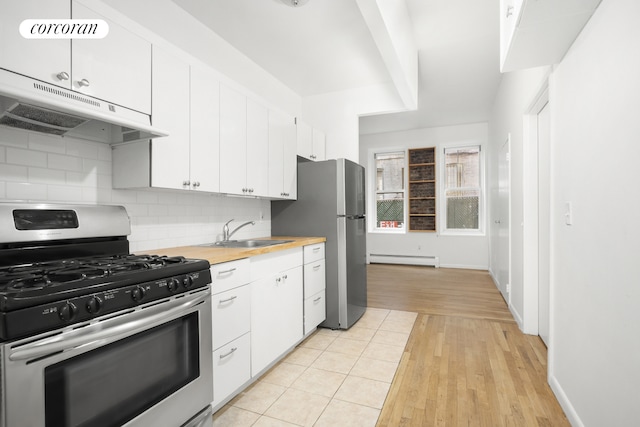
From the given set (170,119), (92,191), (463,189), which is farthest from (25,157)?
(463,189)

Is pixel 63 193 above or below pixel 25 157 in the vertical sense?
below

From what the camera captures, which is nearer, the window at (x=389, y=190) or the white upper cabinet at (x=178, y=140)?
the white upper cabinet at (x=178, y=140)

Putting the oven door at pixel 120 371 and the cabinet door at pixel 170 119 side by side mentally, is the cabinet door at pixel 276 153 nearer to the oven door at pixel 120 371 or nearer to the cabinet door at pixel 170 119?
the cabinet door at pixel 170 119

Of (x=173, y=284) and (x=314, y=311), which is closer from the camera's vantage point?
(x=173, y=284)

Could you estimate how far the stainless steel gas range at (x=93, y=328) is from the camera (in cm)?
94

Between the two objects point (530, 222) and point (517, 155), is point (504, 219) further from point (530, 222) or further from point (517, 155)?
point (530, 222)

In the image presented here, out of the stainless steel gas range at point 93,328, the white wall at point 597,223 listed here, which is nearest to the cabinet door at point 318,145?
the white wall at point 597,223

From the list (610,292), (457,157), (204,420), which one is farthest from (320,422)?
(457,157)

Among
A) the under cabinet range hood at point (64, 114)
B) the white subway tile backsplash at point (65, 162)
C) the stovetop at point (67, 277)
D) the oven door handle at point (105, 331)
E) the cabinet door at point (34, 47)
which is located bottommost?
the oven door handle at point (105, 331)

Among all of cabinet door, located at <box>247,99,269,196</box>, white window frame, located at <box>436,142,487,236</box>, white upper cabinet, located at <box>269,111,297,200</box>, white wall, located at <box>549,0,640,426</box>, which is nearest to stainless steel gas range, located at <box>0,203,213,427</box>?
cabinet door, located at <box>247,99,269,196</box>

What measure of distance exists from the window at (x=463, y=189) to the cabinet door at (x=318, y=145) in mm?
3569

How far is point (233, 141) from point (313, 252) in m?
1.18

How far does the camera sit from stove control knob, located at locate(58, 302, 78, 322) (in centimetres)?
100

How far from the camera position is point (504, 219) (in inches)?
165
